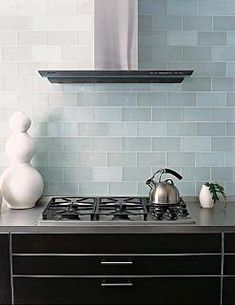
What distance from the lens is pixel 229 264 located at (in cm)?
193

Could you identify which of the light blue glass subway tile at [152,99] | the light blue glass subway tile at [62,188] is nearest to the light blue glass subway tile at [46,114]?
the light blue glass subway tile at [62,188]

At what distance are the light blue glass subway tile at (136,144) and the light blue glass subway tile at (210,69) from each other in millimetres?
489

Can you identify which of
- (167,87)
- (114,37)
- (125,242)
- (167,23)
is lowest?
(125,242)

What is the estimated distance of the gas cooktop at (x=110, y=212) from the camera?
1967 mm

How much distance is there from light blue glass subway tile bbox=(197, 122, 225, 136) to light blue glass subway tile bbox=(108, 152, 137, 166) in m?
0.41

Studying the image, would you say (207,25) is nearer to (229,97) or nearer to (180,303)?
(229,97)

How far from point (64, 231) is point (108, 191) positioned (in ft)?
2.07

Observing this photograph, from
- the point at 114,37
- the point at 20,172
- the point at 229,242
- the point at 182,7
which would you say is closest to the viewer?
the point at 229,242

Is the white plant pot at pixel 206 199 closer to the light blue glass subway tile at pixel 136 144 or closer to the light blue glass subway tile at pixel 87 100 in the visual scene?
the light blue glass subway tile at pixel 136 144

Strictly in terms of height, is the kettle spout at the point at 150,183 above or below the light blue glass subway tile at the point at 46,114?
below

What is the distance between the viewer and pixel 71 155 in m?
2.49

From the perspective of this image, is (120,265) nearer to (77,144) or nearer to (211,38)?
(77,144)

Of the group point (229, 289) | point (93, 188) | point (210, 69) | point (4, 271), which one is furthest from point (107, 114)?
point (229, 289)

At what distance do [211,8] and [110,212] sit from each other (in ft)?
4.29
